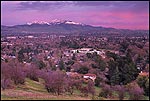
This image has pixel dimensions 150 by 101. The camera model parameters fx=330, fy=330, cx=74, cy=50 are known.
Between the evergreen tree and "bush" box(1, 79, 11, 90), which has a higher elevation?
"bush" box(1, 79, 11, 90)

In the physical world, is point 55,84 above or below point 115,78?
above

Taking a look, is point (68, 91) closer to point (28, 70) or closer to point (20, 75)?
point (20, 75)

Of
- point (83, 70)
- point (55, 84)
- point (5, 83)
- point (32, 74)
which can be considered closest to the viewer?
point (5, 83)

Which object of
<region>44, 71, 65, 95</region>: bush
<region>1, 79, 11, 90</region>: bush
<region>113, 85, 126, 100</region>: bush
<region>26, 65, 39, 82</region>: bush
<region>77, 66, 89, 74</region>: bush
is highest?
<region>1, 79, 11, 90</region>: bush

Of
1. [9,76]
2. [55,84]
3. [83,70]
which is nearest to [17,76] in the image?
[55,84]

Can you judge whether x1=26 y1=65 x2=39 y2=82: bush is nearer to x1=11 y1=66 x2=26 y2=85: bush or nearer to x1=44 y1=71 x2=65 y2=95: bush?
x1=11 y1=66 x2=26 y2=85: bush

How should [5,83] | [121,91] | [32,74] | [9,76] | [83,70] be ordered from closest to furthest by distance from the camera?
[5,83] → [9,76] → [121,91] → [32,74] → [83,70]

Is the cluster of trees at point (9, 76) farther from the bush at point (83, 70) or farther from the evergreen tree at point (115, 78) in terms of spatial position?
the bush at point (83, 70)

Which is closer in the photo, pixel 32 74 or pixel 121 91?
pixel 121 91

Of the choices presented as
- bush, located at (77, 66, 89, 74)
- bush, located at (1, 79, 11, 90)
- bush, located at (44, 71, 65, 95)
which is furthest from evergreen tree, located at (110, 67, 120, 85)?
bush, located at (1, 79, 11, 90)

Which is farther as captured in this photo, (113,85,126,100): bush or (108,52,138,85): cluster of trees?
(108,52,138,85): cluster of trees

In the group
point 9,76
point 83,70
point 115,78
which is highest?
point 9,76

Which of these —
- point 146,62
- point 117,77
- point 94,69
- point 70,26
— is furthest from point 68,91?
point 70,26

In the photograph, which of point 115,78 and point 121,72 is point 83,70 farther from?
point 115,78
